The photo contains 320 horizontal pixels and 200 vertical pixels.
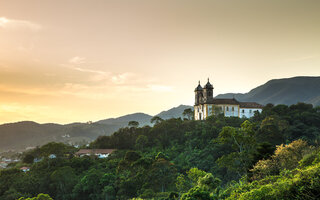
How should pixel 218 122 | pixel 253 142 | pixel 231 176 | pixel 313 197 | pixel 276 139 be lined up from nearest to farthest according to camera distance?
1. pixel 313 197
2. pixel 253 142
3. pixel 231 176
4. pixel 276 139
5. pixel 218 122

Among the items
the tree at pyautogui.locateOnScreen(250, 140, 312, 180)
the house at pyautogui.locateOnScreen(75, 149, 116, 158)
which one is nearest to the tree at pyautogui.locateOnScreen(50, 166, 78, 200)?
the house at pyautogui.locateOnScreen(75, 149, 116, 158)

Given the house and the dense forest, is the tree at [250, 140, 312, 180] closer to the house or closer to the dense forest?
the dense forest

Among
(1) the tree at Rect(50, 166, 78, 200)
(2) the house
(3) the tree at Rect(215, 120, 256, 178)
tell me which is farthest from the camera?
(2) the house

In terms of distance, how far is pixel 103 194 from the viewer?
111 ft

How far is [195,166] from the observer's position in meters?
41.0

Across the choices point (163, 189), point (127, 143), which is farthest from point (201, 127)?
point (163, 189)

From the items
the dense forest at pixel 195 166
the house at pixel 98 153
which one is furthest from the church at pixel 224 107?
the house at pixel 98 153

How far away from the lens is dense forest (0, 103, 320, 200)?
15742mm

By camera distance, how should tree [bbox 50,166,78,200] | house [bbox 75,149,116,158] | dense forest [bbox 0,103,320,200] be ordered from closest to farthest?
1. dense forest [bbox 0,103,320,200]
2. tree [bbox 50,166,78,200]
3. house [bbox 75,149,116,158]

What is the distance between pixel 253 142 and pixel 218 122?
29.3 m

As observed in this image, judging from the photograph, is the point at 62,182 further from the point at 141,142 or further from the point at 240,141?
the point at 240,141

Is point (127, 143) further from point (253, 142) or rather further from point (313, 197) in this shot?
point (313, 197)

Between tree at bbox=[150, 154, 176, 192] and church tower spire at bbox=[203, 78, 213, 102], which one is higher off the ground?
church tower spire at bbox=[203, 78, 213, 102]

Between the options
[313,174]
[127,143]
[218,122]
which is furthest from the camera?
[127,143]
